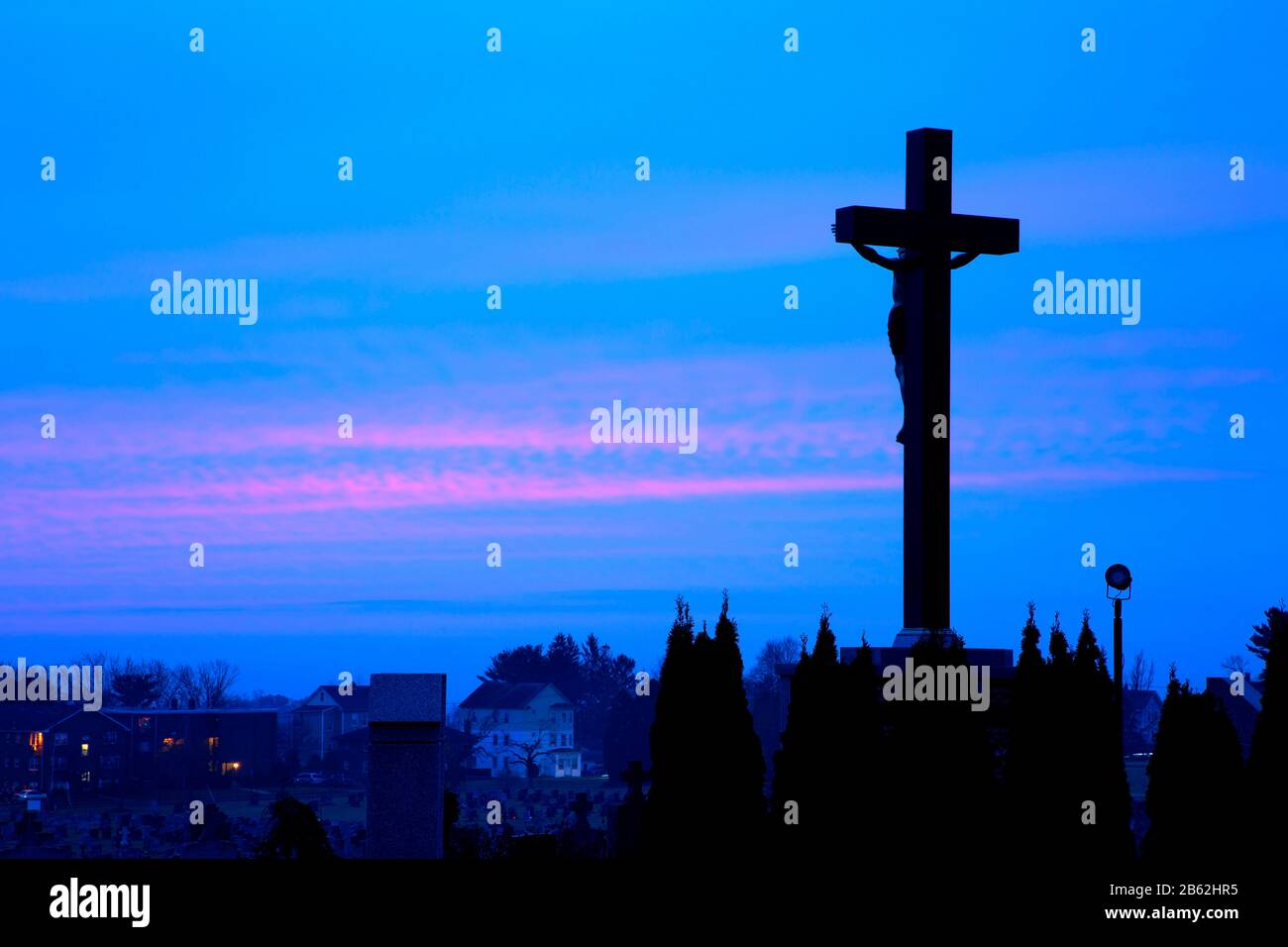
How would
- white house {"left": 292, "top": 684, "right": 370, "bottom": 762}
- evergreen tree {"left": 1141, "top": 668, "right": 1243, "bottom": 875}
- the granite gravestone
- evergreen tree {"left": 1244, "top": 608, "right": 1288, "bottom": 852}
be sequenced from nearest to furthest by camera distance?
the granite gravestone < evergreen tree {"left": 1244, "top": 608, "right": 1288, "bottom": 852} < evergreen tree {"left": 1141, "top": 668, "right": 1243, "bottom": 875} < white house {"left": 292, "top": 684, "right": 370, "bottom": 762}

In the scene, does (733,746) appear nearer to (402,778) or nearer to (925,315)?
(402,778)

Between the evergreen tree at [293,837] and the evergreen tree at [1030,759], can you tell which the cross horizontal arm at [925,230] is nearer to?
the evergreen tree at [1030,759]

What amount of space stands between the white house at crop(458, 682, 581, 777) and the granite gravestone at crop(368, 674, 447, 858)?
6231 cm

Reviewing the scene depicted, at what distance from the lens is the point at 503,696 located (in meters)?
81.6

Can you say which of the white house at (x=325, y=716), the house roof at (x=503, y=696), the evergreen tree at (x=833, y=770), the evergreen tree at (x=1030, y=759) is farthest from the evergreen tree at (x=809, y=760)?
the white house at (x=325, y=716)

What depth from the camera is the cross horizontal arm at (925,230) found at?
622 inches

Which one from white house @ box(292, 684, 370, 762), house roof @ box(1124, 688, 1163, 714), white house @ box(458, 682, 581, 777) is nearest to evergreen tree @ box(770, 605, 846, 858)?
house roof @ box(1124, 688, 1163, 714)

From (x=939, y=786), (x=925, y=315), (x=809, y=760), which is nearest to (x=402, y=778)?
(x=809, y=760)

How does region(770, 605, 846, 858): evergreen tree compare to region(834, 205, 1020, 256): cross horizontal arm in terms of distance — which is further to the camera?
region(834, 205, 1020, 256): cross horizontal arm

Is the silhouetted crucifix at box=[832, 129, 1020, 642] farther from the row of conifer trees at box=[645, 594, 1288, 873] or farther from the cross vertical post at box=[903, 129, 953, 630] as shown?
the row of conifer trees at box=[645, 594, 1288, 873]

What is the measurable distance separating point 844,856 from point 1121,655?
5742mm

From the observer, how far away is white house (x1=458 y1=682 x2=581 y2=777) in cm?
7806

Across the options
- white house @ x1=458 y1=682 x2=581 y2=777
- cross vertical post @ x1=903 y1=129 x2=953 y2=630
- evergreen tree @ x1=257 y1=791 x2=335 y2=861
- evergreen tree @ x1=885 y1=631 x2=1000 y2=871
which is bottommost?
white house @ x1=458 y1=682 x2=581 y2=777

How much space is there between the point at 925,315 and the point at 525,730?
214 ft
